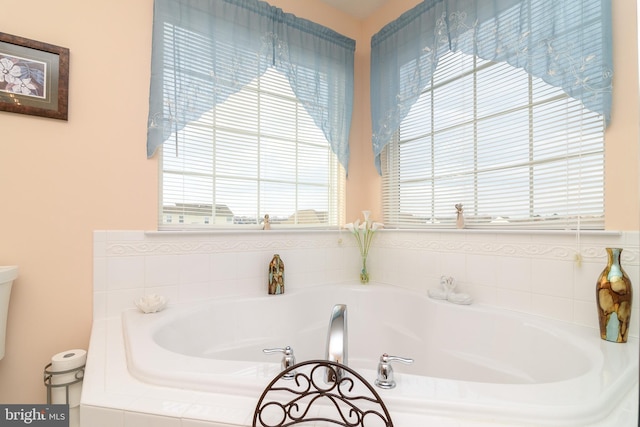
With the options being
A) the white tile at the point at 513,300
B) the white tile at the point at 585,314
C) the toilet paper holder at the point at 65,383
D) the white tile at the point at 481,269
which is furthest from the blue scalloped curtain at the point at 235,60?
the white tile at the point at 585,314

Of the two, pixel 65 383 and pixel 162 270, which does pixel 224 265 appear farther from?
pixel 65 383

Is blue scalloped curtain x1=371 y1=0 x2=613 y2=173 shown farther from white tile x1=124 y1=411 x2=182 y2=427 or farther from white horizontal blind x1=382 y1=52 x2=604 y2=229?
white tile x1=124 y1=411 x2=182 y2=427

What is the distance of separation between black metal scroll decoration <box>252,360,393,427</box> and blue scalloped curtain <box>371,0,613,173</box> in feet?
4.96

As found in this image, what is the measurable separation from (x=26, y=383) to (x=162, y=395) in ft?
3.77

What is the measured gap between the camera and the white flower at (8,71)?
138 cm

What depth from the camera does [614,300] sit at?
1.19m

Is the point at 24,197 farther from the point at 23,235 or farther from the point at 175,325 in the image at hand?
the point at 175,325

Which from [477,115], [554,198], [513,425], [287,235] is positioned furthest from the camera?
[287,235]

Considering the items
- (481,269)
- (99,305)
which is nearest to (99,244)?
(99,305)

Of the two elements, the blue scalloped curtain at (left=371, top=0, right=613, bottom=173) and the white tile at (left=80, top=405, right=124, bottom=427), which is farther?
the blue scalloped curtain at (left=371, top=0, right=613, bottom=173)

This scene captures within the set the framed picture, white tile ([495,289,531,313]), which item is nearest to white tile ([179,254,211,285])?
the framed picture

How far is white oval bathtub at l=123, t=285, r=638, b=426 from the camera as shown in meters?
0.77

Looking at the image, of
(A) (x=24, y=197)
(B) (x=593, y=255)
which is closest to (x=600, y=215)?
(B) (x=593, y=255)

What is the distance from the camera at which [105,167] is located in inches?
62.2
